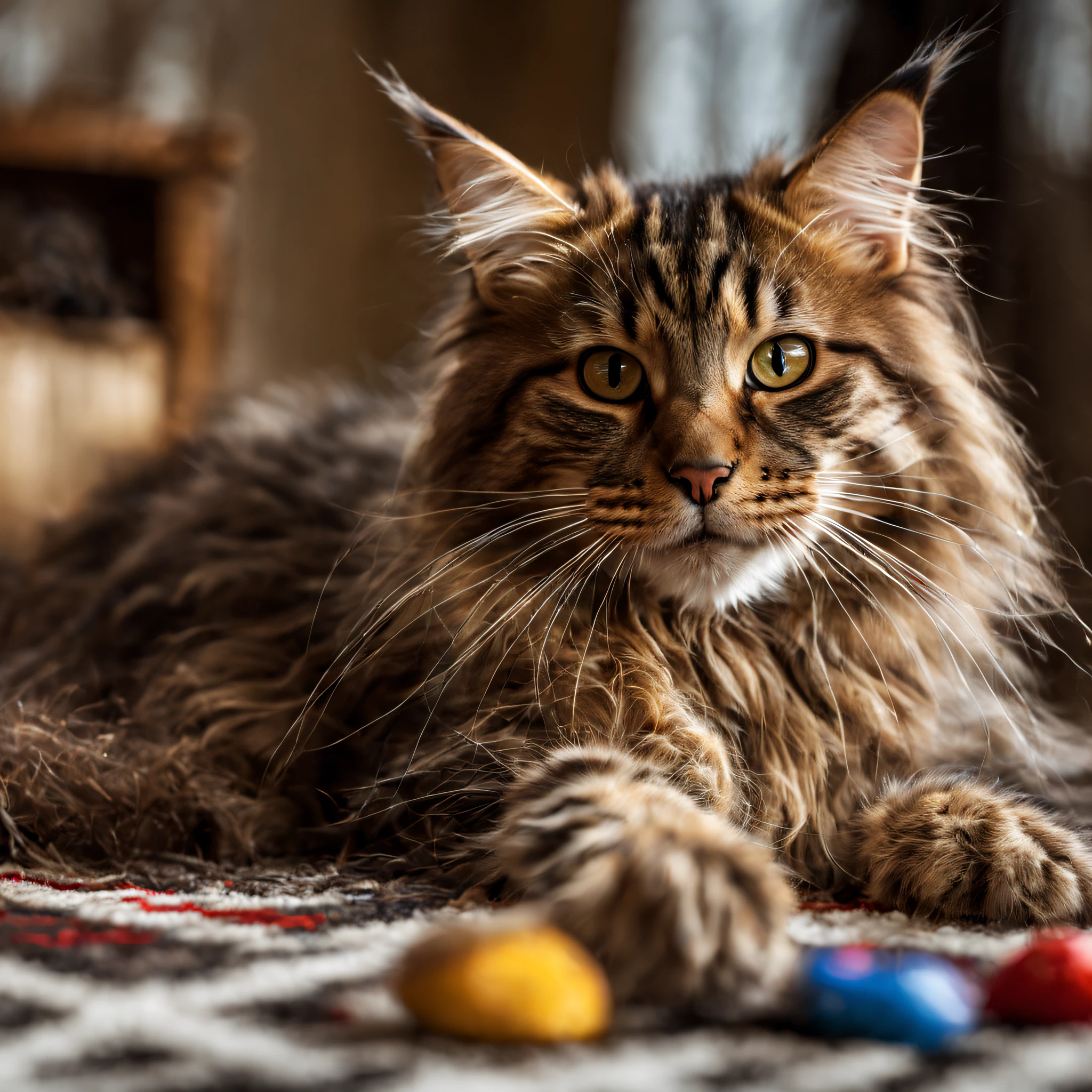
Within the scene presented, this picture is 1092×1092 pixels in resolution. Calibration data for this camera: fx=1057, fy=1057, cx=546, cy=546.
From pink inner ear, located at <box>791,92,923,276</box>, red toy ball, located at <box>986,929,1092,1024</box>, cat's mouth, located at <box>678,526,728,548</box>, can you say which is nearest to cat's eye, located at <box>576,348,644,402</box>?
cat's mouth, located at <box>678,526,728,548</box>

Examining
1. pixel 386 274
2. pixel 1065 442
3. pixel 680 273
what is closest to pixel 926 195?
pixel 1065 442

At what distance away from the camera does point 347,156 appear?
392 cm

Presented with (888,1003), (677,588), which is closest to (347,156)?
(677,588)

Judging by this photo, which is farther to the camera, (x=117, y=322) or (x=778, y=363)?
(x=117, y=322)

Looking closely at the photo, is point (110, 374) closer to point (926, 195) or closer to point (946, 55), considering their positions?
point (926, 195)

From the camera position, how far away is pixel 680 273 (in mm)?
1341

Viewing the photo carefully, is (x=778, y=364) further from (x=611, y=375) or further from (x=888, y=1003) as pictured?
(x=888, y=1003)

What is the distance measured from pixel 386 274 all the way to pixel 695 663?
2947 millimetres

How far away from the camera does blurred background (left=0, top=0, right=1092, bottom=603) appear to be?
7.12 ft

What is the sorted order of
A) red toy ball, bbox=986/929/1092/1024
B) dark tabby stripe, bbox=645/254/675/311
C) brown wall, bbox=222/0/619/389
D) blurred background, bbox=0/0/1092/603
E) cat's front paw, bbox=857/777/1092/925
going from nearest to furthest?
red toy ball, bbox=986/929/1092/1024, cat's front paw, bbox=857/777/1092/925, dark tabby stripe, bbox=645/254/675/311, blurred background, bbox=0/0/1092/603, brown wall, bbox=222/0/619/389

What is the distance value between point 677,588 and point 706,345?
0.98 feet

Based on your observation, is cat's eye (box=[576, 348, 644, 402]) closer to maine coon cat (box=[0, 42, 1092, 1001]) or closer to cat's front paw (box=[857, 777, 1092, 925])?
maine coon cat (box=[0, 42, 1092, 1001])

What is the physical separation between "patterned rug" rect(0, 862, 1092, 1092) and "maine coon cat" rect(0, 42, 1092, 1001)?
0.92 ft

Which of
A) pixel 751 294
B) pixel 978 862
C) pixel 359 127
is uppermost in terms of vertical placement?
pixel 359 127
